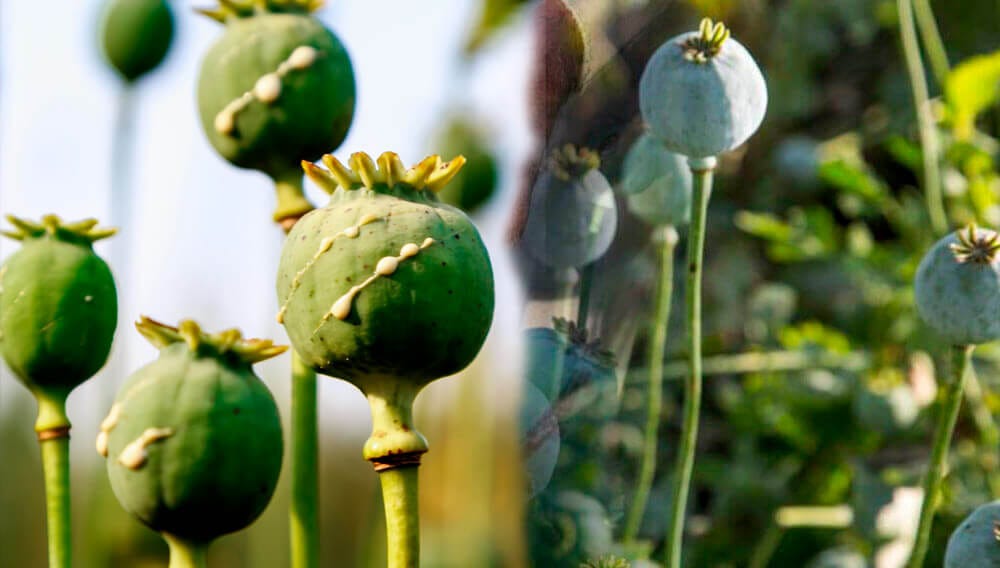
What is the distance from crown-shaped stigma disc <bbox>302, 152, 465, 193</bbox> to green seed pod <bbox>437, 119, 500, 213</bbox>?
0.91 feet

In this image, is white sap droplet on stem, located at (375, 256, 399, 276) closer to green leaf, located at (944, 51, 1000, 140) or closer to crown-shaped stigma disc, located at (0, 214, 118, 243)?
crown-shaped stigma disc, located at (0, 214, 118, 243)

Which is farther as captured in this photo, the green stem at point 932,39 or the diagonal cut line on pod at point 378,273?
the green stem at point 932,39

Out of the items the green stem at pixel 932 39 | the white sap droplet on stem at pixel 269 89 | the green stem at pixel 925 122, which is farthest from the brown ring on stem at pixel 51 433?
the green stem at pixel 932 39

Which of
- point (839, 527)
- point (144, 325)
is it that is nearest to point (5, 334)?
point (144, 325)

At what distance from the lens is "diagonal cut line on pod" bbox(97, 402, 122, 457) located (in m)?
0.31

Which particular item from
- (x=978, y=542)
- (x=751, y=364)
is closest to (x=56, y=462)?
(x=978, y=542)

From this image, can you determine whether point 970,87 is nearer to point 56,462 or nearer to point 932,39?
point 932,39

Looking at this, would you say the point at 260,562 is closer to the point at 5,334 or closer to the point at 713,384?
the point at 713,384

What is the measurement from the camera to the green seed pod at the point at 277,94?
344mm

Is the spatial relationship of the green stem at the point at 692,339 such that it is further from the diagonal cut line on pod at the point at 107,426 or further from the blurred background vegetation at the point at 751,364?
the diagonal cut line on pod at the point at 107,426

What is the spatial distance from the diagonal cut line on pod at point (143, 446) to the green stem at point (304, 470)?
0.05m

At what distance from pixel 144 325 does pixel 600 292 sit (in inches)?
4.6

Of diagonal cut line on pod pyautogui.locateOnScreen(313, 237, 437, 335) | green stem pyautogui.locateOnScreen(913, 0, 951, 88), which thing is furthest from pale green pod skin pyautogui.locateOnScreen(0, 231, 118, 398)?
green stem pyautogui.locateOnScreen(913, 0, 951, 88)

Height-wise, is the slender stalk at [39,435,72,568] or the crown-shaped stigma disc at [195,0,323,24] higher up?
the crown-shaped stigma disc at [195,0,323,24]
